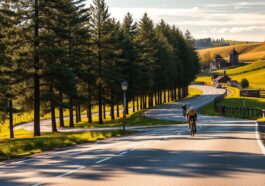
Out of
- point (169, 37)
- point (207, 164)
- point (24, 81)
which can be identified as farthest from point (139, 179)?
point (169, 37)

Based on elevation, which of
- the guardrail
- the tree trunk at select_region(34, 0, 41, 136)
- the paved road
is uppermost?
the tree trunk at select_region(34, 0, 41, 136)

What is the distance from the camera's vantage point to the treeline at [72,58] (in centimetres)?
3788

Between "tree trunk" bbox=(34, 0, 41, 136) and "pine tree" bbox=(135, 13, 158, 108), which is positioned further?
"pine tree" bbox=(135, 13, 158, 108)

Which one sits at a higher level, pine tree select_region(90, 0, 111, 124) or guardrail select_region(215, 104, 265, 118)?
pine tree select_region(90, 0, 111, 124)

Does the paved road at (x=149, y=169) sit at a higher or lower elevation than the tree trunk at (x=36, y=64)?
lower

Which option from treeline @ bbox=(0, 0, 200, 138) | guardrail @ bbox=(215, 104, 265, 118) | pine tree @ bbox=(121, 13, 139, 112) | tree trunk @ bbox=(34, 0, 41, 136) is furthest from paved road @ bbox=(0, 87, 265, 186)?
pine tree @ bbox=(121, 13, 139, 112)

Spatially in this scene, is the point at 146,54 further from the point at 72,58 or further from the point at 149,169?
the point at 149,169

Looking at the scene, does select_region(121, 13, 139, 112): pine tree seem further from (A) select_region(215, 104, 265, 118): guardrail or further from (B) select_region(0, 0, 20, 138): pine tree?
(B) select_region(0, 0, 20, 138): pine tree

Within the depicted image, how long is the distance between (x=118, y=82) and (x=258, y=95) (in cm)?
4478

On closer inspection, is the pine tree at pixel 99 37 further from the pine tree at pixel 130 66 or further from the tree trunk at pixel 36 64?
the tree trunk at pixel 36 64

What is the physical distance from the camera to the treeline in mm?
37875

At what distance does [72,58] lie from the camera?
52.0 metres

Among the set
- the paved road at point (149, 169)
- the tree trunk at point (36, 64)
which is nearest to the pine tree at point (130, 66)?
the tree trunk at point (36, 64)

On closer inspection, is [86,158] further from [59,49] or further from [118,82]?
[118,82]
